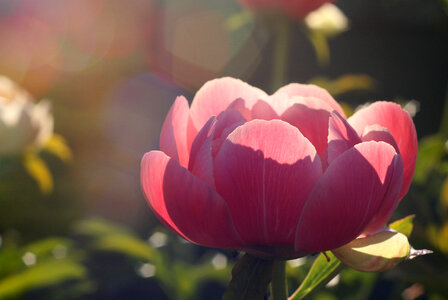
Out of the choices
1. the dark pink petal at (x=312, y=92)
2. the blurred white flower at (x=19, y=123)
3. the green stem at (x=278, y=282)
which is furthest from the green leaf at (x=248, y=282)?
the blurred white flower at (x=19, y=123)

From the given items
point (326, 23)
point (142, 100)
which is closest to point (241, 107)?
point (326, 23)

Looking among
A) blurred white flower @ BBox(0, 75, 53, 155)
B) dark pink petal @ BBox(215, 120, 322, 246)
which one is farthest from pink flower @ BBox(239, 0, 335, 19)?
dark pink petal @ BBox(215, 120, 322, 246)

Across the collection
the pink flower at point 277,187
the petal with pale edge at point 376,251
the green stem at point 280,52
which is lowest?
the petal with pale edge at point 376,251

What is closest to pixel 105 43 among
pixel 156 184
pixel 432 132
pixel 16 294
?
pixel 432 132

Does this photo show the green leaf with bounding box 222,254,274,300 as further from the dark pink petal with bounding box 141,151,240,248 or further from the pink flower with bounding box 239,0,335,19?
the pink flower with bounding box 239,0,335,19

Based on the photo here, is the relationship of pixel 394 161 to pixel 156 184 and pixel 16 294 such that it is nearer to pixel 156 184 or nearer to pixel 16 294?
pixel 156 184

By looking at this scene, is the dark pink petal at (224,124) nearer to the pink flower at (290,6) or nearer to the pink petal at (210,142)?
the pink petal at (210,142)

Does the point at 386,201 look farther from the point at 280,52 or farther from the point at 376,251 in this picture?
the point at 280,52
